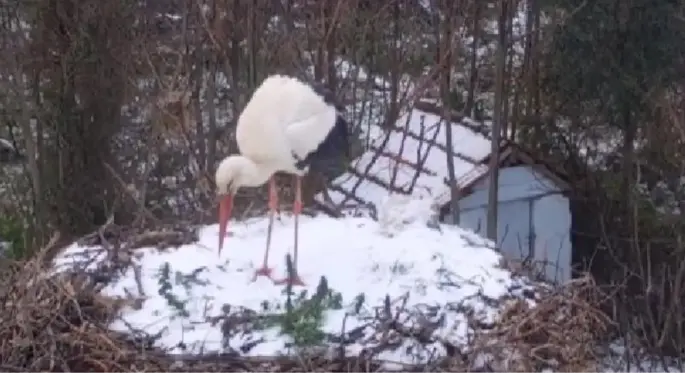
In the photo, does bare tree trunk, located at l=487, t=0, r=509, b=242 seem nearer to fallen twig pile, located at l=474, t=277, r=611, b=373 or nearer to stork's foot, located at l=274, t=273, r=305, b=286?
fallen twig pile, located at l=474, t=277, r=611, b=373

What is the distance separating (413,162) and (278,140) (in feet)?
12.6

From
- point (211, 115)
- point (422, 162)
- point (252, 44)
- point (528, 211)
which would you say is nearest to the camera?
point (252, 44)

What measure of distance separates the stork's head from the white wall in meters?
3.96

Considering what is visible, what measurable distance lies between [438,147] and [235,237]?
11.9 feet

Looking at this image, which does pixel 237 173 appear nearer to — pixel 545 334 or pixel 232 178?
pixel 232 178

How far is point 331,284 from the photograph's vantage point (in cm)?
406

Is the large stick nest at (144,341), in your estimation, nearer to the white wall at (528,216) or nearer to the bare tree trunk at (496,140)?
the bare tree trunk at (496,140)

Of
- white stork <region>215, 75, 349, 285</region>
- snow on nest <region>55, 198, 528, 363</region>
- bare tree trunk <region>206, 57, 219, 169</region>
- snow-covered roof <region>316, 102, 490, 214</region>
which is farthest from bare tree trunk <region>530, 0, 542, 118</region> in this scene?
white stork <region>215, 75, 349, 285</region>

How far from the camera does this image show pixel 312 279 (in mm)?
4125

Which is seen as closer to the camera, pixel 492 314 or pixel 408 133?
pixel 492 314

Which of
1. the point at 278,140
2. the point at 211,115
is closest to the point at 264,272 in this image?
the point at 278,140

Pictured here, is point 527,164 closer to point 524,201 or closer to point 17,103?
point 524,201

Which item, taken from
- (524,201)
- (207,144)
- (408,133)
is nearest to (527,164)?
(524,201)

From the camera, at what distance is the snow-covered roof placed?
7688 mm
